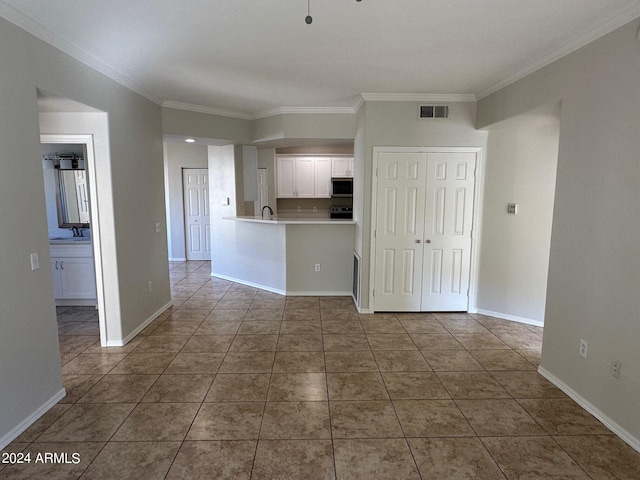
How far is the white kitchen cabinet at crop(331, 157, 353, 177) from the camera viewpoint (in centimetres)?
744

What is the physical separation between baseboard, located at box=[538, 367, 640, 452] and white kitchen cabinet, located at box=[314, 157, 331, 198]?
17.4 feet

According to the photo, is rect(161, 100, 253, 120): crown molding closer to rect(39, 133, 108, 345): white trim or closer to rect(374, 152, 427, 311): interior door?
rect(39, 133, 108, 345): white trim

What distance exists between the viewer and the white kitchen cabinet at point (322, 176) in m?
7.45

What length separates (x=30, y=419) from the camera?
91.0 inches

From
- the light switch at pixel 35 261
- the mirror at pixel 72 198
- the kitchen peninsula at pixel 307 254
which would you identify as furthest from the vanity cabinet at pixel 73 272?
the light switch at pixel 35 261

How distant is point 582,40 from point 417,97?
1.78m

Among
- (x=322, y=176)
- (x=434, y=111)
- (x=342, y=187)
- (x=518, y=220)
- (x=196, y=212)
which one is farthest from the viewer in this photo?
(x=196, y=212)

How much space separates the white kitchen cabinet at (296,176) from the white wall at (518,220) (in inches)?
153

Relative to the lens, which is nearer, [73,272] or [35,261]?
[35,261]

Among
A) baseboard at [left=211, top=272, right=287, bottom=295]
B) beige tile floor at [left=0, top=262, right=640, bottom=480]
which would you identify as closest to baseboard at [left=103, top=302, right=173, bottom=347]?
beige tile floor at [left=0, top=262, right=640, bottom=480]

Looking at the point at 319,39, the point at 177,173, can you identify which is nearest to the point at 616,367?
the point at 319,39

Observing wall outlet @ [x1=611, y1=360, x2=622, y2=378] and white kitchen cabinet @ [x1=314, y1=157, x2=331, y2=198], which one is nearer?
wall outlet @ [x1=611, y1=360, x2=622, y2=378]

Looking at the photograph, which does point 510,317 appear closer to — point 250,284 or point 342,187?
point 250,284

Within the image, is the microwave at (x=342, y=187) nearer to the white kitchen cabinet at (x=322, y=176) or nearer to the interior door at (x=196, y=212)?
the white kitchen cabinet at (x=322, y=176)
